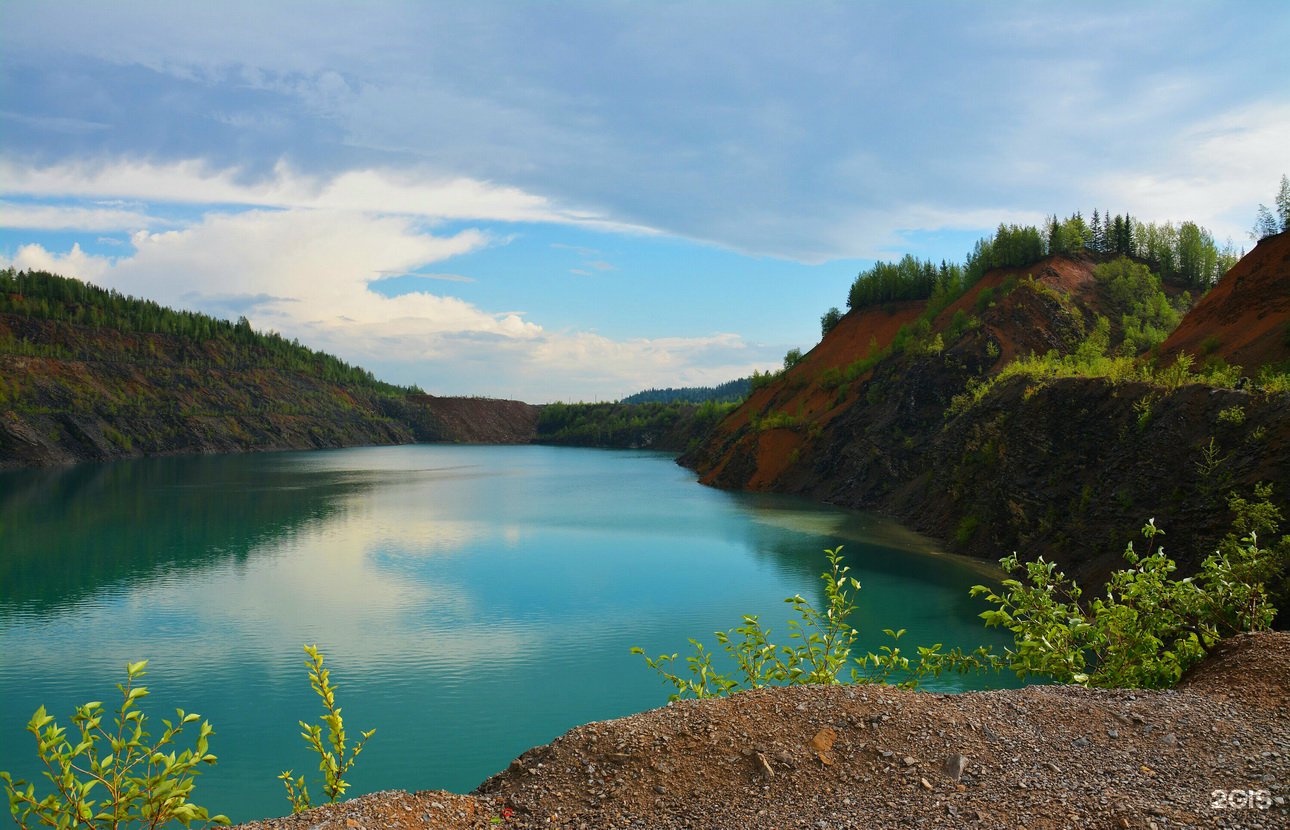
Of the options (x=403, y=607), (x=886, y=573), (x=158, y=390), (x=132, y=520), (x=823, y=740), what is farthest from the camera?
(x=158, y=390)

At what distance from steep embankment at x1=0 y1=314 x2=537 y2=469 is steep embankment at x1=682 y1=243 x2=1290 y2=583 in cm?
6472

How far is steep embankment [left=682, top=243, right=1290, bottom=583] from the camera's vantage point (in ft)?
61.8

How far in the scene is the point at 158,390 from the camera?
3836 inches

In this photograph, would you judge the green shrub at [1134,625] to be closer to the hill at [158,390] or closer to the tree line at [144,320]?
the hill at [158,390]

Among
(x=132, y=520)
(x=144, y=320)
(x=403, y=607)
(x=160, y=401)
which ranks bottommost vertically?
(x=403, y=607)

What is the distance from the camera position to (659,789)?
5945mm

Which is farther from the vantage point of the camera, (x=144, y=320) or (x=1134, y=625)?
(x=144, y=320)

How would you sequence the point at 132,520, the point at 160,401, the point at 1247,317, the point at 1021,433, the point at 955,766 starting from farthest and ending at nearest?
the point at 160,401 → the point at 132,520 → the point at 1021,433 → the point at 1247,317 → the point at 955,766

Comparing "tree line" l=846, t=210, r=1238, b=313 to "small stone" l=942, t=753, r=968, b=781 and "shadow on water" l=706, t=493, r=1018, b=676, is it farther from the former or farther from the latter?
"small stone" l=942, t=753, r=968, b=781

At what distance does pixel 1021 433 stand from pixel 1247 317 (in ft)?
25.7

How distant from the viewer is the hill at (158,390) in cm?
8069

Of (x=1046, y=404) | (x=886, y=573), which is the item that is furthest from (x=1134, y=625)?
(x=1046, y=404)

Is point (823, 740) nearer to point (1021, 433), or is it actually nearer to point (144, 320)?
point (1021, 433)

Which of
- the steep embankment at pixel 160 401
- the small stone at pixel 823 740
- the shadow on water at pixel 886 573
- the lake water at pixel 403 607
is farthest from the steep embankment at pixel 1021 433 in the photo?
the steep embankment at pixel 160 401
